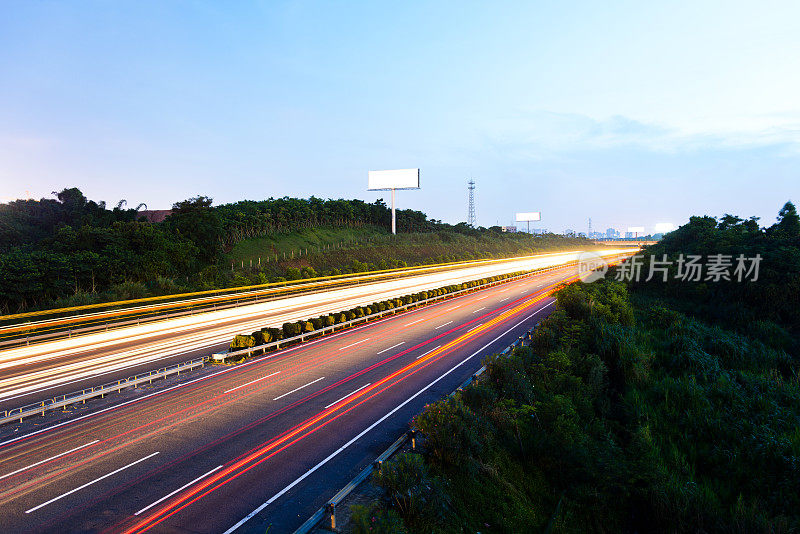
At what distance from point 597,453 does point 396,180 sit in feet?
266

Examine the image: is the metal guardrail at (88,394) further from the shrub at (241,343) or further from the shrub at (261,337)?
the shrub at (261,337)

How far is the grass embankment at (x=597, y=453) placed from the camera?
399 inches

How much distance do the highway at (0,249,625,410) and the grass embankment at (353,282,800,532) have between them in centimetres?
1557

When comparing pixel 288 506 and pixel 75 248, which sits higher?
pixel 75 248

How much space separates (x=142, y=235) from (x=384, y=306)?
3053 cm

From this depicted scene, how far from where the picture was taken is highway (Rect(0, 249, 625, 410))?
17844mm

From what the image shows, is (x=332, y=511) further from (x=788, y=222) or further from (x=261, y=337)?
(x=788, y=222)

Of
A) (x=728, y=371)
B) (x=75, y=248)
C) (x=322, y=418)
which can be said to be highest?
(x=75, y=248)

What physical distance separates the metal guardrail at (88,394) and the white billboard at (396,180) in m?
72.5

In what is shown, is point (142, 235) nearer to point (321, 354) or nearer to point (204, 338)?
point (204, 338)

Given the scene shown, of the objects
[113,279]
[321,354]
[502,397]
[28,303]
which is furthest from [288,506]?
[113,279]

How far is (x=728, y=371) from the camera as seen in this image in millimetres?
23875

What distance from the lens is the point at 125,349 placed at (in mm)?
23312

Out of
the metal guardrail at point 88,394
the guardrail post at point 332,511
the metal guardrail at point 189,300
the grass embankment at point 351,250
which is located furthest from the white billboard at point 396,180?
the guardrail post at point 332,511
